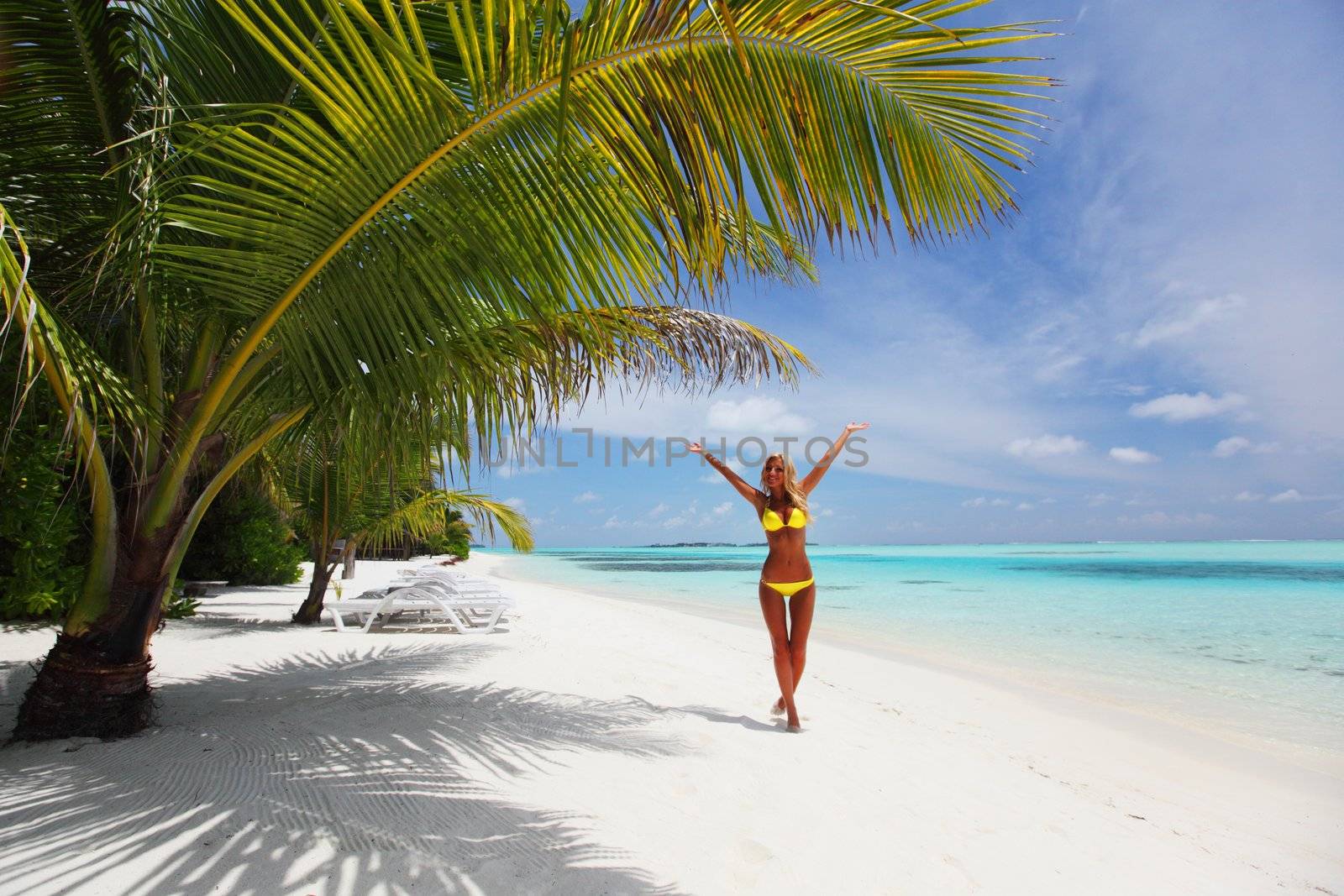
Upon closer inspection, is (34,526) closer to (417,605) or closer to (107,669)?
(107,669)

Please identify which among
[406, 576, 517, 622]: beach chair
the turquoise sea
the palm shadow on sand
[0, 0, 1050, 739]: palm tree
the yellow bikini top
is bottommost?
the turquoise sea

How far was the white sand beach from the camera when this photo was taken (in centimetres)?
217

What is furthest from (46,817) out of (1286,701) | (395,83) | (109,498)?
(1286,701)

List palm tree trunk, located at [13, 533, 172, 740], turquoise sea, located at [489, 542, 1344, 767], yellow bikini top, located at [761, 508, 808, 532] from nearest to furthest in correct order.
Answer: palm tree trunk, located at [13, 533, 172, 740], yellow bikini top, located at [761, 508, 808, 532], turquoise sea, located at [489, 542, 1344, 767]

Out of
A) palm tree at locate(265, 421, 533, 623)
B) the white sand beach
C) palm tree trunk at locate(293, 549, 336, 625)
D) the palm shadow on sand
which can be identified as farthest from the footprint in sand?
palm tree trunk at locate(293, 549, 336, 625)

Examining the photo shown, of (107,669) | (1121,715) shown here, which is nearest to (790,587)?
(107,669)

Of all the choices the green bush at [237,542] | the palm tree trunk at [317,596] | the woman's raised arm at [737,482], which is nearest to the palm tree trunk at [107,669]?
the woman's raised arm at [737,482]

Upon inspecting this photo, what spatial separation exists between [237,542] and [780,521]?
11534 mm

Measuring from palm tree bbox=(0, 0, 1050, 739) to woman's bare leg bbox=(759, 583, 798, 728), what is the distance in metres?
1.73

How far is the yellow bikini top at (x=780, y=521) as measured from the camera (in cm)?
417

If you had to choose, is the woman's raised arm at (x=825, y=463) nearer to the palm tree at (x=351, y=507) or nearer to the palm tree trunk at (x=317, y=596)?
the palm tree at (x=351, y=507)

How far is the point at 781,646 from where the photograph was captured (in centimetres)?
422

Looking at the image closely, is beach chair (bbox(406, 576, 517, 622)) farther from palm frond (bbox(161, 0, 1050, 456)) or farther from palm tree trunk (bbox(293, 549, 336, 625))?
palm frond (bbox(161, 0, 1050, 456))

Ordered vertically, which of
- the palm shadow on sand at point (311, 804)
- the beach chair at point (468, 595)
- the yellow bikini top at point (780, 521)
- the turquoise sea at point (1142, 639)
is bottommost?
the turquoise sea at point (1142, 639)
